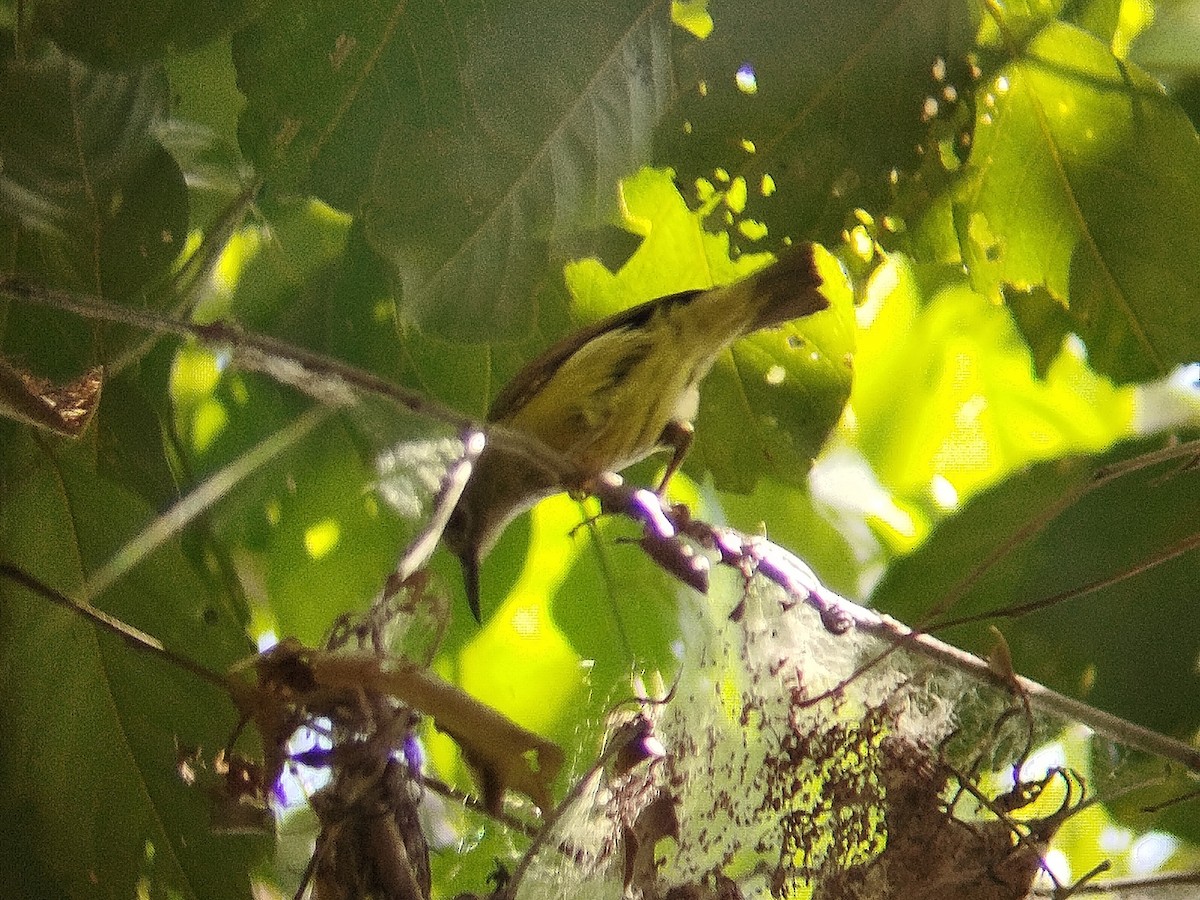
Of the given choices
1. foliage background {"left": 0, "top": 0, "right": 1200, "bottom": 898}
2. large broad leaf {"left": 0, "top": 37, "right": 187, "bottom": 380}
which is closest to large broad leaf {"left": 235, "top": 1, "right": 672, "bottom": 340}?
foliage background {"left": 0, "top": 0, "right": 1200, "bottom": 898}

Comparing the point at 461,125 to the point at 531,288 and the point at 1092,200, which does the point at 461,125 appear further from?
the point at 1092,200

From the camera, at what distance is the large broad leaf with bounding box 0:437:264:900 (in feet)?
6.01

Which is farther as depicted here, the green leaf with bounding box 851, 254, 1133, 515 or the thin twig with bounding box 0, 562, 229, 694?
the green leaf with bounding box 851, 254, 1133, 515

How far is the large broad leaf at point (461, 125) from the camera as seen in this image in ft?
5.66

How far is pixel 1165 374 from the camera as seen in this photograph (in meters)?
2.14

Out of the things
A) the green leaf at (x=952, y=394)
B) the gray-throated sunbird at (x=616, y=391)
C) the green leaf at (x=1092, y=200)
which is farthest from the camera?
the green leaf at (x=952, y=394)

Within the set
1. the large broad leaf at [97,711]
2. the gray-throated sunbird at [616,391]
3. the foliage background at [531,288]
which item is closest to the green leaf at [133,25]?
the foliage background at [531,288]

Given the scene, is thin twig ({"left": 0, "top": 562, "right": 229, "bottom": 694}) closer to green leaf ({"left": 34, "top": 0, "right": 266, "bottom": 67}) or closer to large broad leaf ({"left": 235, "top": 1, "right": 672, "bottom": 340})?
large broad leaf ({"left": 235, "top": 1, "right": 672, "bottom": 340})

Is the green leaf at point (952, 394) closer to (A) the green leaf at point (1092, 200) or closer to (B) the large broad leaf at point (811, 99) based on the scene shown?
A: (A) the green leaf at point (1092, 200)

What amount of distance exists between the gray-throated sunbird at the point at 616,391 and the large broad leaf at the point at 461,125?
37cm

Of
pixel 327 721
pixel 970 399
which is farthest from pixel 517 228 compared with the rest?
pixel 970 399

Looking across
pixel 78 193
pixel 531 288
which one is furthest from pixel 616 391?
pixel 78 193

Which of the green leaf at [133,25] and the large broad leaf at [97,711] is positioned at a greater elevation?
the green leaf at [133,25]

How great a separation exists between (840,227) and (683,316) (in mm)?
347
